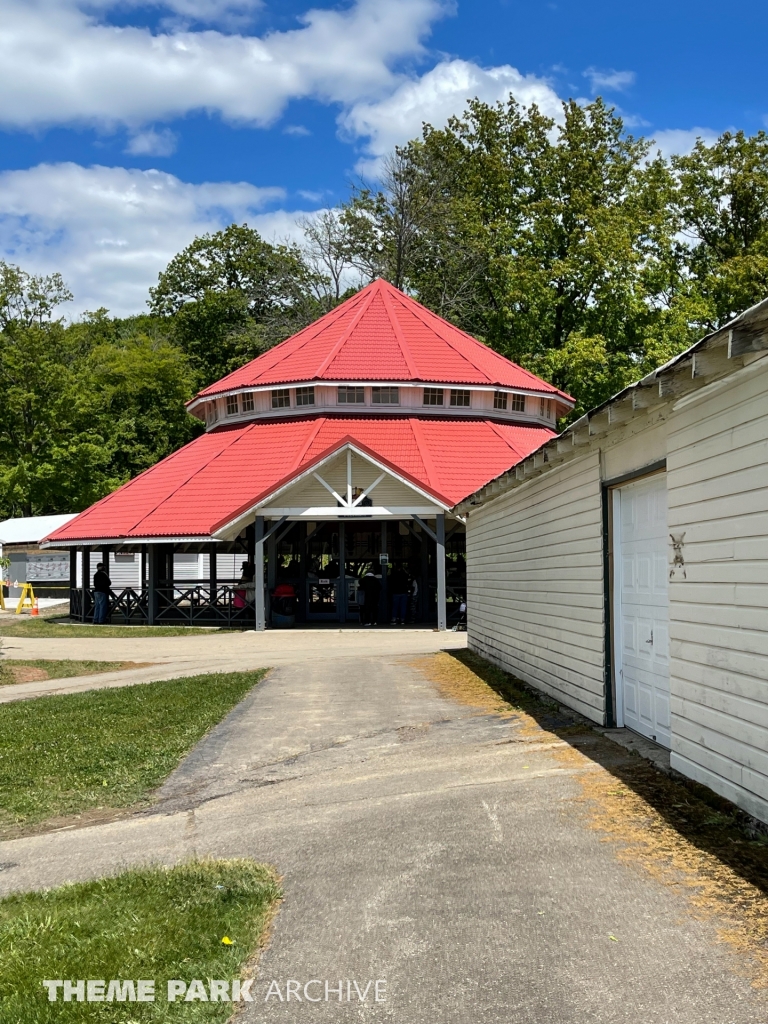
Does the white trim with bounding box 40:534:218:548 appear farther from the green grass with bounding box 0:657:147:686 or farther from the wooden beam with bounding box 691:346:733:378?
the wooden beam with bounding box 691:346:733:378

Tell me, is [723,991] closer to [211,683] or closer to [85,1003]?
[85,1003]

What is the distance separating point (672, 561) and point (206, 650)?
15.7 meters

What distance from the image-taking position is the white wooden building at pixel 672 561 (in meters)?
6.60

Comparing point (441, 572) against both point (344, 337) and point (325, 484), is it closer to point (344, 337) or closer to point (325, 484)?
point (325, 484)

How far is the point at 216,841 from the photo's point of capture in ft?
22.9

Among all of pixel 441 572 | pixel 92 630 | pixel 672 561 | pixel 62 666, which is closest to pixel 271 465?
pixel 441 572

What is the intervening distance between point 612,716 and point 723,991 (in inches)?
248

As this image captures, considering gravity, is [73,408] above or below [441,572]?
above

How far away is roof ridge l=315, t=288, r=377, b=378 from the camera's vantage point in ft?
111

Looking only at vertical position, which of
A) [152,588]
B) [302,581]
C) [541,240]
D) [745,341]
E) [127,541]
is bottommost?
[152,588]

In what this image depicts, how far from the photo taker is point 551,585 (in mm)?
13125

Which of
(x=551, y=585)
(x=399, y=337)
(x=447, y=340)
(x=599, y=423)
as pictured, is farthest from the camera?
(x=447, y=340)

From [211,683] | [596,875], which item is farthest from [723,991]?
[211,683]

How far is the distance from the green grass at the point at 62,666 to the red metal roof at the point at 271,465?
7845 millimetres
